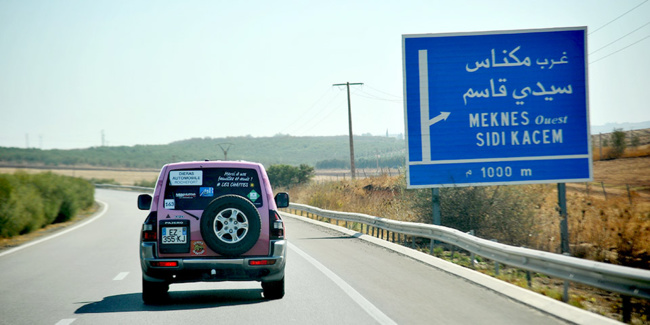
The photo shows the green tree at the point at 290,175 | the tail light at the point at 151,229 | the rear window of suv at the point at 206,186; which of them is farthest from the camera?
the green tree at the point at 290,175

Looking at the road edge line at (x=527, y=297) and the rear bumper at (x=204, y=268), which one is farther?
the rear bumper at (x=204, y=268)

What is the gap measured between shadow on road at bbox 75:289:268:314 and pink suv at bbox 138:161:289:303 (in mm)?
305

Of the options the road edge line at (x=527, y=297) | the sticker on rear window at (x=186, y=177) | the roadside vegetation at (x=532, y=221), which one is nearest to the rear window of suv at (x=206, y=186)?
the sticker on rear window at (x=186, y=177)

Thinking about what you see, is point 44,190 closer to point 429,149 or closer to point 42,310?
point 429,149

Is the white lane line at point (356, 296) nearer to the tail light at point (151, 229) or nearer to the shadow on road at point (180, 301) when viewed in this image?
the shadow on road at point (180, 301)

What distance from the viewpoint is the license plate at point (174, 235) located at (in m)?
9.55

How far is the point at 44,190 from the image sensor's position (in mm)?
35844

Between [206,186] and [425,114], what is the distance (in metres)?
12.2

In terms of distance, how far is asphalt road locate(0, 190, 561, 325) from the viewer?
8.69 meters

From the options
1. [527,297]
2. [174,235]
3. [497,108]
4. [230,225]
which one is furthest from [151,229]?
[497,108]

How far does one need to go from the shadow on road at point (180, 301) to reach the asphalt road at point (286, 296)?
1 cm

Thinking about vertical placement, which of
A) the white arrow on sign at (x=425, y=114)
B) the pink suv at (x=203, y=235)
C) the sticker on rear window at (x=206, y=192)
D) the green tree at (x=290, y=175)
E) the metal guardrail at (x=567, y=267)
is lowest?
the green tree at (x=290, y=175)

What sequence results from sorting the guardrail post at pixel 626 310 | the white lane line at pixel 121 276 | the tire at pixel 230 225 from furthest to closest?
the white lane line at pixel 121 276 → the tire at pixel 230 225 → the guardrail post at pixel 626 310

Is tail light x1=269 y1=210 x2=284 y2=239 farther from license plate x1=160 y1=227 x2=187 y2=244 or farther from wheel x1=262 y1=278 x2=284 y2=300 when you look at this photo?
license plate x1=160 y1=227 x2=187 y2=244
